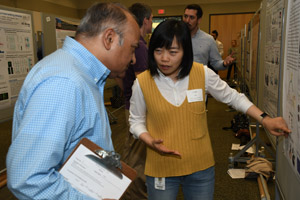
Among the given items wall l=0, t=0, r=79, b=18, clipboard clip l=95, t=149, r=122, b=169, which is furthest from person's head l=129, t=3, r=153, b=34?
wall l=0, t=0, r=79, b=18

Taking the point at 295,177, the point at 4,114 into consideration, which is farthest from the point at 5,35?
the point at 295,177

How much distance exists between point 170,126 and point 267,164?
2026mm

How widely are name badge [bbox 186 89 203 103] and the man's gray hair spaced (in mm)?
600

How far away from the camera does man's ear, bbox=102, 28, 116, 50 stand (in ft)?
3.13

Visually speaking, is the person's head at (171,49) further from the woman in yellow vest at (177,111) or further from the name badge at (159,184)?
the name badge at (159,184)

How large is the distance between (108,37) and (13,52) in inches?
96.3

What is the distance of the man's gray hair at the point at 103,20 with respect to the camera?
3.13ft

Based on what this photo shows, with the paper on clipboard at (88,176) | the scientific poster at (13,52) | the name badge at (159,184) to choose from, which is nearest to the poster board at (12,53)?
the scientific poster at (13,52)

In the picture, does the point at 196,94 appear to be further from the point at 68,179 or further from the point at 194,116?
the point at 68,179

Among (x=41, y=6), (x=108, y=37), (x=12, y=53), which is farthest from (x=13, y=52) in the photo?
(x=41, y=6)

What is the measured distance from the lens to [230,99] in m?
1.57

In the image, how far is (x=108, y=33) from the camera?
95 cm

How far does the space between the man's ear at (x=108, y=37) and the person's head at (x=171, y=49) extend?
53 cm

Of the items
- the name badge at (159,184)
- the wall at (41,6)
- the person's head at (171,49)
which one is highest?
the wall at (41,6)
